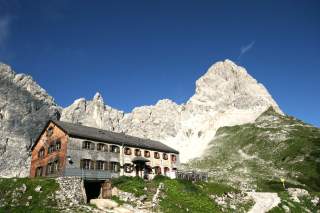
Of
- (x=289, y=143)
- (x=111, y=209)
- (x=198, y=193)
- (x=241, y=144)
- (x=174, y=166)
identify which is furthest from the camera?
(x=241, y=144)

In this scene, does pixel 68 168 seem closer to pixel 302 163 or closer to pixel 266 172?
pixel 266 172

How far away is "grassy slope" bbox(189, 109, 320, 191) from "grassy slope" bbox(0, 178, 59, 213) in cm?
5364

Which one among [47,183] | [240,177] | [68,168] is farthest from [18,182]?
[240,177]

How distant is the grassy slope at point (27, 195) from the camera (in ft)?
121

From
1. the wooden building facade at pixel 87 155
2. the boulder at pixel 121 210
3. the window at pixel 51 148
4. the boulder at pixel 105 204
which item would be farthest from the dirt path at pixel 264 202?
the window at pixel 51 148

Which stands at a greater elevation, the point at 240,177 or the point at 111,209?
the point at 240,177

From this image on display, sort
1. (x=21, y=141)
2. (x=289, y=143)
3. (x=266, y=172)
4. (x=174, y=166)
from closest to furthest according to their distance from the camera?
(x=174, y=166), (x=266, y=172), (x=289, y=143), (x=21, y=141)

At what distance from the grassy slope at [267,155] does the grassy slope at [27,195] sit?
53.6 m

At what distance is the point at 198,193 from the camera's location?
160 ft

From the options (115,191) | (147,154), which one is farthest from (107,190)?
(147,154)

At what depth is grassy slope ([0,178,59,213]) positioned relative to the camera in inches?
1451

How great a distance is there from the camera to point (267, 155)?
4963 inches

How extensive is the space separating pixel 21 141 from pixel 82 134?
6393 inches

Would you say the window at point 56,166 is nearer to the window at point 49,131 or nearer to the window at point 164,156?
the window at point 49,131
